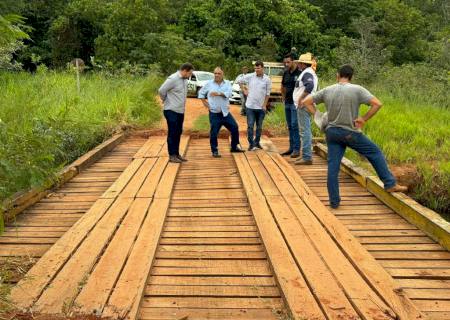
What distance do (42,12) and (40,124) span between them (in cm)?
3462

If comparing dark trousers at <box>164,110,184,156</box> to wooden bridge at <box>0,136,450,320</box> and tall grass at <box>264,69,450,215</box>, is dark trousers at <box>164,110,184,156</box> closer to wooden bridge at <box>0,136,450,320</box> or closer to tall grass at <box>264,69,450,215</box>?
wooden bridge at <box>0,136,450,320</box>

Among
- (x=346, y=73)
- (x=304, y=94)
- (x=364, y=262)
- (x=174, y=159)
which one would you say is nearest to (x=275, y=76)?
(x=174, y=159)

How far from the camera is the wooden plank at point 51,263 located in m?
3.41

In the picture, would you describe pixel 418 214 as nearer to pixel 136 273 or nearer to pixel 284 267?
pixel 284 267

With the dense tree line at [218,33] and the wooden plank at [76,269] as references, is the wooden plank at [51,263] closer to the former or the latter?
the wooden plank at [76,269]

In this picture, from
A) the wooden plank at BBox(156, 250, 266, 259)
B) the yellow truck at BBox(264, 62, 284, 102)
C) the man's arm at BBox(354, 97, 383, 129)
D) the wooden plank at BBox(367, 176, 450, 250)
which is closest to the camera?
the wooden plank at BBox(156, 250, 266, 259)

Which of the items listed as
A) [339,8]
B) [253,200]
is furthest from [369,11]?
[253,200]

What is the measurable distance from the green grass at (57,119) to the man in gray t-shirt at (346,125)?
3073mm

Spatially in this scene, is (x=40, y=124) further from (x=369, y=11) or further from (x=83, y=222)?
(x=369, y=11)

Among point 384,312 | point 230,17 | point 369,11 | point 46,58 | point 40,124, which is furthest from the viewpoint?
point 369,11

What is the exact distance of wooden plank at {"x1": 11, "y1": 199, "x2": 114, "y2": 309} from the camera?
11.2 feet

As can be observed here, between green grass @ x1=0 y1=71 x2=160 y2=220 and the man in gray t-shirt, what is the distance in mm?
3073

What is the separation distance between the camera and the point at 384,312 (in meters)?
3.22

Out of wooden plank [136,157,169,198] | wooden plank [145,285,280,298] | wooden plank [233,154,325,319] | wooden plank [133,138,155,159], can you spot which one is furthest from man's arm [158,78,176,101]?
wooden plank [145,285,280,298]
